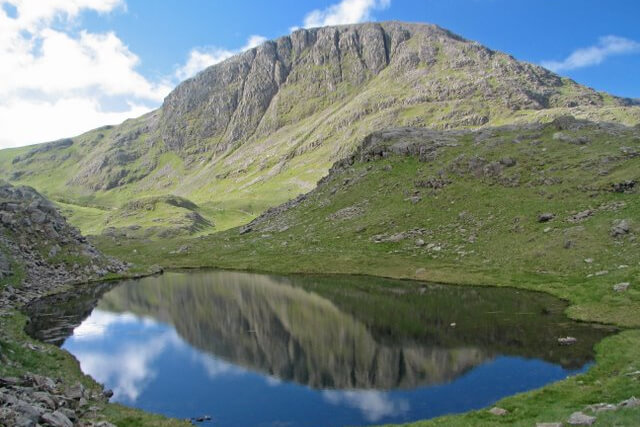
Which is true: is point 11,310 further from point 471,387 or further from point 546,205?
point 546,205

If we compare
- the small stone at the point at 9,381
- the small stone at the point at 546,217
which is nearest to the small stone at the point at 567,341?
the small stone at the point at 9,381

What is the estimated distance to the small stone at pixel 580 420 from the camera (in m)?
22.9

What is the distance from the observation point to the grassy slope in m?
41.1

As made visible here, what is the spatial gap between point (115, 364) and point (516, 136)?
12375cm

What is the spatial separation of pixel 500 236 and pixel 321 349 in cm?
5430

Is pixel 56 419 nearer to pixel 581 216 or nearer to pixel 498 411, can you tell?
pixel 498 411

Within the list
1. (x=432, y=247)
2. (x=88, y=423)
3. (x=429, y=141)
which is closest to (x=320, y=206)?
(x=429, y=141)

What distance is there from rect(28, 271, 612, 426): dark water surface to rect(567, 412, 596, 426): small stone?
960cm

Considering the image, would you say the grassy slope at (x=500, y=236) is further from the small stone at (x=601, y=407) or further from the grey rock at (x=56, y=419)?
the grey rock at (x=56, y=419)

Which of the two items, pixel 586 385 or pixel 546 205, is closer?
pixel 586 385

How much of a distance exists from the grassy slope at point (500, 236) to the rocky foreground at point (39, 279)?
24049mm

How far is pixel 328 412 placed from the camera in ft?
110

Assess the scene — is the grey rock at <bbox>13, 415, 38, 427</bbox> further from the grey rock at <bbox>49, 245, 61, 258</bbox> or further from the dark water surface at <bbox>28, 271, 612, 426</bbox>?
the grey rock at <bbox>49, 245, 61, 258</bbox>

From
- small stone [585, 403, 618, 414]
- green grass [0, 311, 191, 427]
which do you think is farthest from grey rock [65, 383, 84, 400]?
small stone [585, 403, 618, 414]
